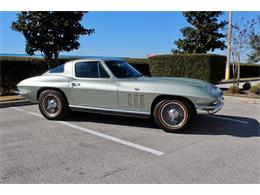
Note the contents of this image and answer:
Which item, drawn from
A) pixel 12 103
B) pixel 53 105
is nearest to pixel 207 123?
pixel 53 105

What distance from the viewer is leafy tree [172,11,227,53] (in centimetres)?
2172

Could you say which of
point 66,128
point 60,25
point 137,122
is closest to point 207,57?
point 60,25

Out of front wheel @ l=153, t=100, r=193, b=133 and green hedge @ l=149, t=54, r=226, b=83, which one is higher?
green hedge @ l=149, t=54, r=226, b=83

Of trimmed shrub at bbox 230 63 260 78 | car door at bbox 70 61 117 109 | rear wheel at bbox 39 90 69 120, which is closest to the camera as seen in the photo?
car door at bbox 70 61 117 109

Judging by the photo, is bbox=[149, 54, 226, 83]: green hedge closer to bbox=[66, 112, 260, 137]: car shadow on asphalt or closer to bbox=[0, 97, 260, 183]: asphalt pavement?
bbox=[66, 112, 260, 137]: car shadow on asphalt

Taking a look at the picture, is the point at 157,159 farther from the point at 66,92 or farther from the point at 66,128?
the point at 66,92

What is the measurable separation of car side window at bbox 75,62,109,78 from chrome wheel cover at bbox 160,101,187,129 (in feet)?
4.84

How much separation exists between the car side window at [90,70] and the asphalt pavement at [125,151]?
1069 mm

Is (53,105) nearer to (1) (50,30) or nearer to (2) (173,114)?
(2) (173,114)

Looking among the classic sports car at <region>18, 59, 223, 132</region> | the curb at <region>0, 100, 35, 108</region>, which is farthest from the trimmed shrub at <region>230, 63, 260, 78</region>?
the classic sports car at <region>18, 59, 223, 132</region>

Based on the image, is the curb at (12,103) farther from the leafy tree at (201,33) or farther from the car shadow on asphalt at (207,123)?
the leafy tree at (201,33)

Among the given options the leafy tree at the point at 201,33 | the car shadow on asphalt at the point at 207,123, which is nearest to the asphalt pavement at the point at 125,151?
the car shadow on asphalt at the point at 207,123
